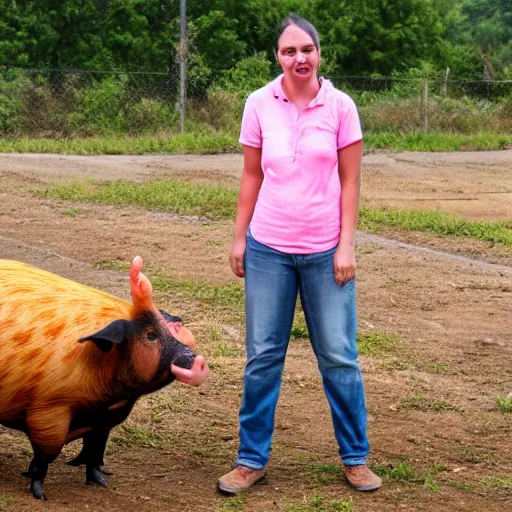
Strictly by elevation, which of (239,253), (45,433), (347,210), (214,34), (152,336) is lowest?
(45,433)

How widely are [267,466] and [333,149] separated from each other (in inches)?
64.0

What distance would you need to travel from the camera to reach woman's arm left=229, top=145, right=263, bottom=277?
4715 millimetres

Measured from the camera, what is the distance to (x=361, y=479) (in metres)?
4.88

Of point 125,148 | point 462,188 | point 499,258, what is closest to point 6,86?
point 125,148

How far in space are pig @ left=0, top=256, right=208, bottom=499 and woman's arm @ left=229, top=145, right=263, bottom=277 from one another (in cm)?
46

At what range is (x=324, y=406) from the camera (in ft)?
20.9

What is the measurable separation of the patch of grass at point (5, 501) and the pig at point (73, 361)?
0.11 metres

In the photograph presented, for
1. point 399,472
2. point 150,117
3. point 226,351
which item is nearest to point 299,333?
point 226,351

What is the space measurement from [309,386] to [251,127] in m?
2.54

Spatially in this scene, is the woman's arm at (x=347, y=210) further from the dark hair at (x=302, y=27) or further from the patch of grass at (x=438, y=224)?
the patch of grass at (x=438, y=224)

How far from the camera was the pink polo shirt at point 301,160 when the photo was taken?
14.8 feet

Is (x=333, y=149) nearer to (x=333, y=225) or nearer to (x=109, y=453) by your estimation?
(x=333, y=225)

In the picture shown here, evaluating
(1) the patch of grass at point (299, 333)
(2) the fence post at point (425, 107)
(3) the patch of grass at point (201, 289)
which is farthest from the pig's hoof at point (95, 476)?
(2) the fence post at point (425, 107)

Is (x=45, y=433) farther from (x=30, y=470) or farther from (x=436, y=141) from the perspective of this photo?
(x=436, y=141)
